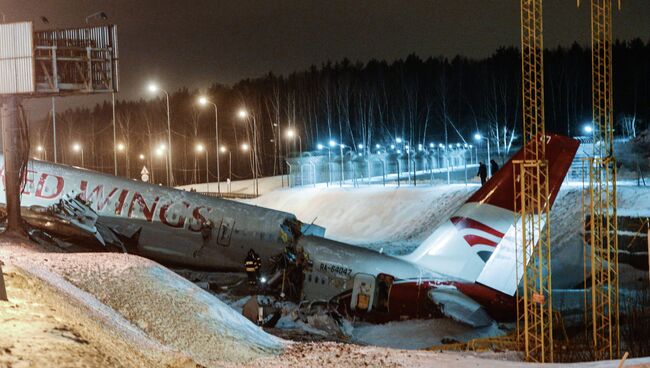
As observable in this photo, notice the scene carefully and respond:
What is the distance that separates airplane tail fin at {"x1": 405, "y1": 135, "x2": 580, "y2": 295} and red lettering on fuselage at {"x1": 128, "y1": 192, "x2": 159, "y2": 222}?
11085 millimetres

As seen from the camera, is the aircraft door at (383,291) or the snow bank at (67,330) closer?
the snow bank at (67,330)

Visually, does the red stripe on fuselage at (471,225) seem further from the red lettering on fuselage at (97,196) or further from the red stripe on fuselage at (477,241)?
the red lettering on fuselage at (97,196)

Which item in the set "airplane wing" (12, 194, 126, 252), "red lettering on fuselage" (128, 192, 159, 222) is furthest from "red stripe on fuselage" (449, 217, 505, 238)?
"airplane wing" (12, 194, 126, 252)

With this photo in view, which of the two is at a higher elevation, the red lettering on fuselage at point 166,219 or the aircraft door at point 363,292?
the red lettering on fuselage at point 166,219

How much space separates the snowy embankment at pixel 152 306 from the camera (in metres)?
13.7

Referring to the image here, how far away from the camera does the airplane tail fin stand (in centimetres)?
2031

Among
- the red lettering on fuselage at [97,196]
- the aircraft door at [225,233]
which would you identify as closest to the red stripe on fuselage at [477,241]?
the aircraft door at [225,233]

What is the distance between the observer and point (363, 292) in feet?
69.4

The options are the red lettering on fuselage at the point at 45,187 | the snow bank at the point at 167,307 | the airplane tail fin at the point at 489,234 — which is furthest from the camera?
the red lettering on fuselage at the point at 45,187

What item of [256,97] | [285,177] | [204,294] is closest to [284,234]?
[204,294]

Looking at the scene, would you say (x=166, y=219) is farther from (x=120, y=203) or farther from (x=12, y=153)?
(x=12, y=153)

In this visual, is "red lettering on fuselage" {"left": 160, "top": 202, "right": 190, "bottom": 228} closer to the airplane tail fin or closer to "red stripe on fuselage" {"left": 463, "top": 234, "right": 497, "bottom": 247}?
the airplane tail fin

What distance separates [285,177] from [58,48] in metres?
60.8

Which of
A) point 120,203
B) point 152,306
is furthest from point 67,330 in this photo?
point 120,203
